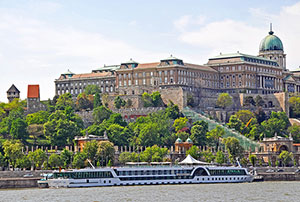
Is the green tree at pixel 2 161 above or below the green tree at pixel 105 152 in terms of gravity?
below

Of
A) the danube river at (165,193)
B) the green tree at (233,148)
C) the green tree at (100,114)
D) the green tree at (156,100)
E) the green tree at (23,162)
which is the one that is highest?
the green tree at (156,100)

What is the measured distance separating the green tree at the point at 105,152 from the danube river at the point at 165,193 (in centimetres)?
2126

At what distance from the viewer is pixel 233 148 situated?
16550 cm

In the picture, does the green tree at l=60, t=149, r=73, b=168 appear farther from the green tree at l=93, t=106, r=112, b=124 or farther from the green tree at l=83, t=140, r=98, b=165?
the green tree at l=93, t=106, r=112, b=124

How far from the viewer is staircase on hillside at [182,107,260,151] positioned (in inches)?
7037

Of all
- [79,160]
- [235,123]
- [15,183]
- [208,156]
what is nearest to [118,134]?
[208,156]

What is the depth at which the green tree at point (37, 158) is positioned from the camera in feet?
479

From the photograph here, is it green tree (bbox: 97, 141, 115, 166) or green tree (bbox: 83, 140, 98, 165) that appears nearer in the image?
green tree (bbox: 83, 140, 98, 165)

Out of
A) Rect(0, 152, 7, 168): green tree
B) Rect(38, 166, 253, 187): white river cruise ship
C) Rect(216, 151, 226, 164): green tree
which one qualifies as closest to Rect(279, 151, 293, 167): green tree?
Rect(216, 151, 226, 164): green tree

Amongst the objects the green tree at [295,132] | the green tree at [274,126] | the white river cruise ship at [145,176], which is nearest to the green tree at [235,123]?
the green tree at [274,126]

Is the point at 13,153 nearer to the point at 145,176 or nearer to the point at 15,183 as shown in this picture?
the point at 15,183

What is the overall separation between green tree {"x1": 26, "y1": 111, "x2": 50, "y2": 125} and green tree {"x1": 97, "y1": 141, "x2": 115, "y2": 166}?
123 ft

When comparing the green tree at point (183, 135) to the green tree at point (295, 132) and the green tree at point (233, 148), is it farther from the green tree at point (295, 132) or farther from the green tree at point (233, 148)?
the green tree at point (295, 132)

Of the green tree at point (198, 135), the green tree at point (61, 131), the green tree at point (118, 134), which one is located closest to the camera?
the green tree at point (61, 131)
